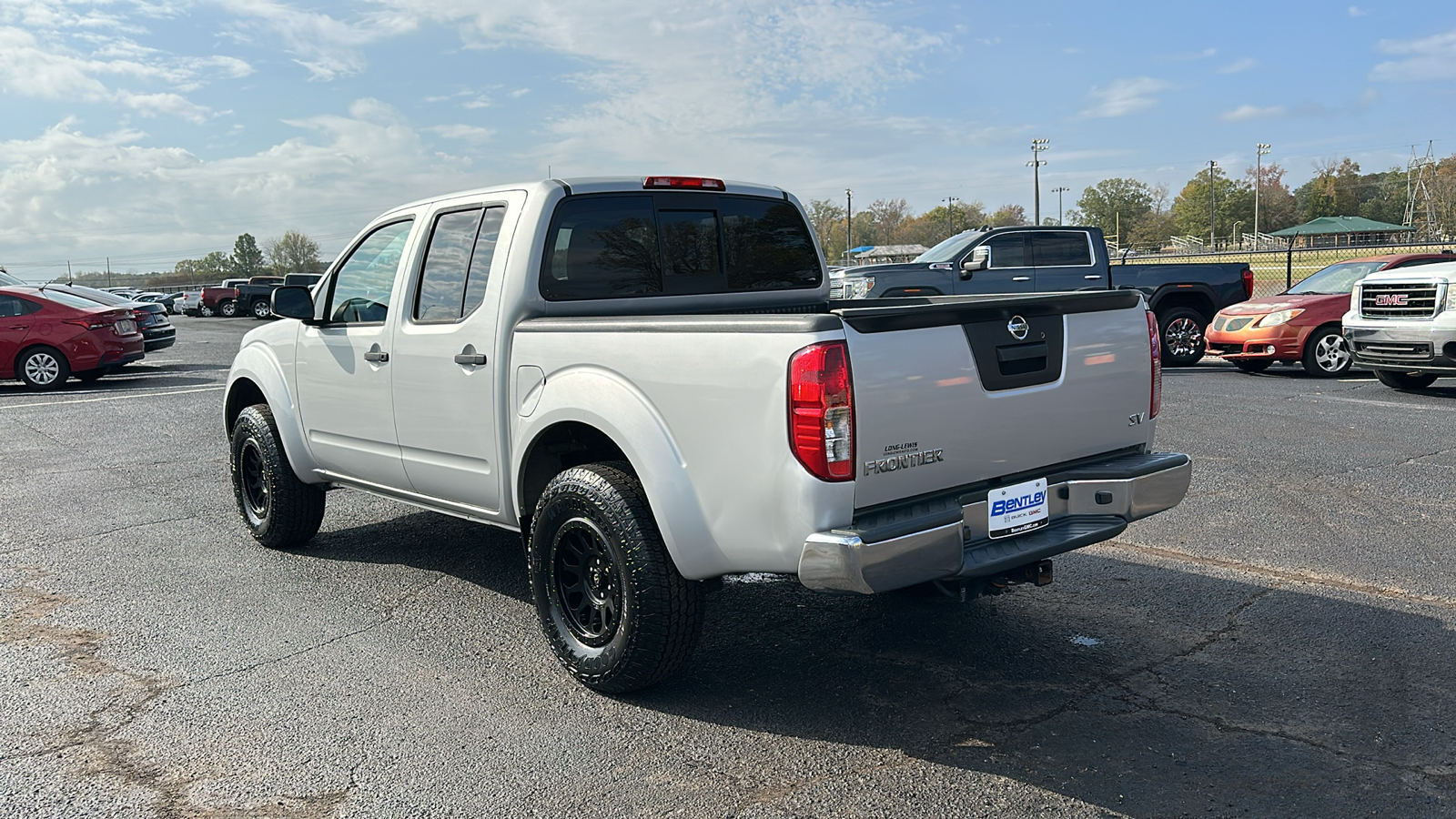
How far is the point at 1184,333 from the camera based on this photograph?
1652cm

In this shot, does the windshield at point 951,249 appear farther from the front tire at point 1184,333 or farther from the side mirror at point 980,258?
the front tire at point 1184,333

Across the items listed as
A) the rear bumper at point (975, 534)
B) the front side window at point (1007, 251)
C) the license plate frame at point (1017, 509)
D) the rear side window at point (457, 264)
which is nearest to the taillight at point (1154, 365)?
the rear bumper at point (975, 534)

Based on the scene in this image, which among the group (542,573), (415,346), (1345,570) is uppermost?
(415,346)

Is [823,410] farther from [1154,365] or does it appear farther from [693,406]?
[1154,365]

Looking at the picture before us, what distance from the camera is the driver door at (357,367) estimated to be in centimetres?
550

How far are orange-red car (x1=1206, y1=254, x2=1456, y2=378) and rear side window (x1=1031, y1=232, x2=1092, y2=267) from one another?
233cm

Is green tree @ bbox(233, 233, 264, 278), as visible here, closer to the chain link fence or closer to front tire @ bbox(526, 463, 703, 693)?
the chain link fence

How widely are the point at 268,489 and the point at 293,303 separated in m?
1.19

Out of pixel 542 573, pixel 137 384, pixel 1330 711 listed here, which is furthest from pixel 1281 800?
pixel 137 384

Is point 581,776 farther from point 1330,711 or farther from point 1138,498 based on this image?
point 1330,711

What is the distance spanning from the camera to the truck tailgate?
11.8 feet

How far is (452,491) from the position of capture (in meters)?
5.16

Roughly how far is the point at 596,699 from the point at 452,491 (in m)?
1.42

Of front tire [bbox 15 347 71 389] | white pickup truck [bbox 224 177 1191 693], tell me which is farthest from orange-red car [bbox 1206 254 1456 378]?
front tire [bbox 15 347 71 389]
